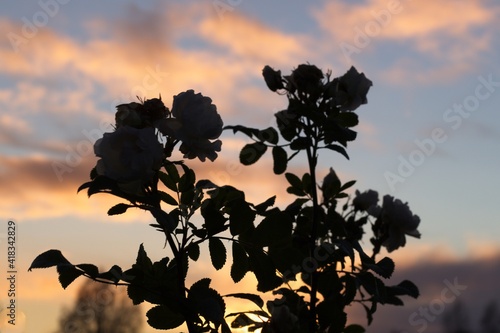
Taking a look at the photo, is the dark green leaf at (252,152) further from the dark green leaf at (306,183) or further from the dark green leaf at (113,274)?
the dark green leaf at (113,274)

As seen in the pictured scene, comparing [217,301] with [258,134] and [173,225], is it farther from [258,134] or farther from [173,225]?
[258,134]

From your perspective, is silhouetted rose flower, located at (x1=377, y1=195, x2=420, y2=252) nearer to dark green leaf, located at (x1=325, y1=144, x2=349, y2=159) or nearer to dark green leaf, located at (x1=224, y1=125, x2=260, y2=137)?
dark green leaf, located at (x1=325, y1=144, x2=349, y2=159)

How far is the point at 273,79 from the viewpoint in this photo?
324 cm

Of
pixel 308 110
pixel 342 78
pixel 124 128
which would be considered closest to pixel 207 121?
pixel 124 128

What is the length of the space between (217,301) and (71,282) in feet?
1.89

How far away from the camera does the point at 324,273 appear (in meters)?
3.32

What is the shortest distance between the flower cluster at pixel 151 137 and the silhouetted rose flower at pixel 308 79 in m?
0.70

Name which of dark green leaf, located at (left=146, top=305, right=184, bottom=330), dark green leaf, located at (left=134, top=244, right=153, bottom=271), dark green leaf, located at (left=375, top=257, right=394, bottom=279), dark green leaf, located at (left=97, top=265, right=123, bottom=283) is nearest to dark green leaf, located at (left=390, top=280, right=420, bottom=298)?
dark green leaf, located at (left=375, top=257, right=394, bottom=279)

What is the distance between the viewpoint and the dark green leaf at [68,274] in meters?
2.46

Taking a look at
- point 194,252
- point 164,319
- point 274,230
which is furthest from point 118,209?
point 274,230

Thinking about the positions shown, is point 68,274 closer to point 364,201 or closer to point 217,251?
point 217,251

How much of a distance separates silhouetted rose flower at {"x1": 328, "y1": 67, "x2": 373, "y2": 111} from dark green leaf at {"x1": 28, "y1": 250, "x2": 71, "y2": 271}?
1533 mm

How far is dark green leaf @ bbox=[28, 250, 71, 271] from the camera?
239cm

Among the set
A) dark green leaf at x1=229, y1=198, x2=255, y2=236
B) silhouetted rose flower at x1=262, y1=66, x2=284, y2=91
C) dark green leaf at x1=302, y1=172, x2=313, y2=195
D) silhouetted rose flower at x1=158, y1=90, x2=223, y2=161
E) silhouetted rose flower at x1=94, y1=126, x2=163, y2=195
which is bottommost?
dark green leaf at x1=229, y1=198, x2=255, y2=236
